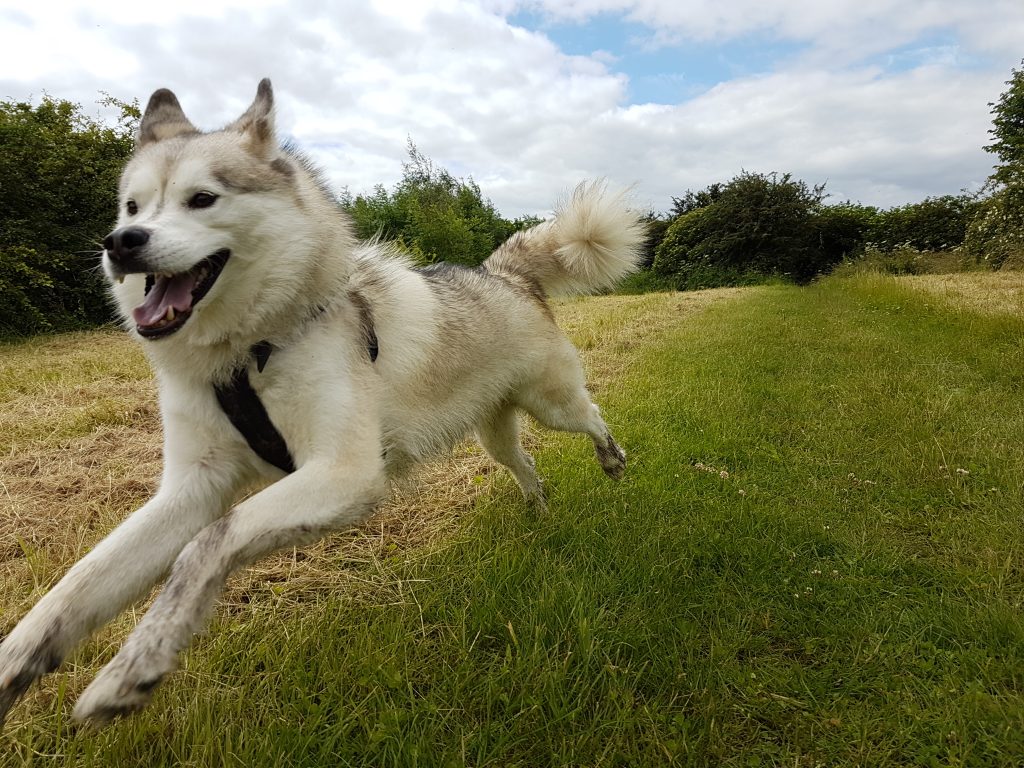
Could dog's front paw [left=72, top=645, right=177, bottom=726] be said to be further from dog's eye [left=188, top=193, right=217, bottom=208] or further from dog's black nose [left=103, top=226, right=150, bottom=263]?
dog's eye [left=188, top=193, right=217, bottom=208]

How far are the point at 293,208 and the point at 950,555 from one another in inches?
131

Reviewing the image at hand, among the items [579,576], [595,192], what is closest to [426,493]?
[579,576]

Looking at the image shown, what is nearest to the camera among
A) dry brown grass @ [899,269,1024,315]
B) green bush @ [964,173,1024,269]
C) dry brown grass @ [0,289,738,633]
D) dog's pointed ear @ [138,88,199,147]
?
dog's pointed ear @ [138,88,199,147]

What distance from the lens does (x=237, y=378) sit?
6.44ft

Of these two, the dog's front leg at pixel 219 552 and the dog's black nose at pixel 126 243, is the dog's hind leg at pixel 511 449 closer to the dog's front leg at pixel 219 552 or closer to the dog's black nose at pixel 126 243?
the dog's front leg at pixel 219 552

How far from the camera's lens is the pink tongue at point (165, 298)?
1823 mm

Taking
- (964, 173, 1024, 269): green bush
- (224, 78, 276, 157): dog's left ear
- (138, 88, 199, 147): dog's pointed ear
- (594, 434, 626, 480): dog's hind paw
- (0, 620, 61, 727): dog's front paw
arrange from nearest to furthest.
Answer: (0, 620, 61, 727): dog's front paw
(224, 78, 276, 157): dog's left ear
(138, 88, 199, 147): dog's pointed ear
(594, 434, 626, 480): dog's hind paw
(964, 173, 1024, 269): green bush

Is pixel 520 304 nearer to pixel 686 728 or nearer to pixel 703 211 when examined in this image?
pixel 686 728

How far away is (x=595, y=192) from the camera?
3676 millimetres

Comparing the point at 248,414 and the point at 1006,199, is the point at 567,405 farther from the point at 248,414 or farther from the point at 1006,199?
the point at 1006,199

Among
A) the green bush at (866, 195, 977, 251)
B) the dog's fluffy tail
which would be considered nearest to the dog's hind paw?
the dog's fluffy tail

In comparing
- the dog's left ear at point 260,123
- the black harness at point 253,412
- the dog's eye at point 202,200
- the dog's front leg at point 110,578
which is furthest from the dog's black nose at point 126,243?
the dog's front leg at point 110,578

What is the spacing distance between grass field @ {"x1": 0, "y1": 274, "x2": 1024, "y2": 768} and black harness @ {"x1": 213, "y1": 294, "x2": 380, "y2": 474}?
75 cm

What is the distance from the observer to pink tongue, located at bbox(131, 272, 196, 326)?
1823 mm
